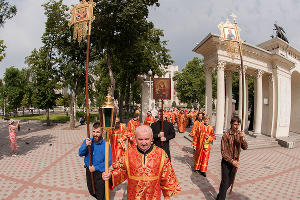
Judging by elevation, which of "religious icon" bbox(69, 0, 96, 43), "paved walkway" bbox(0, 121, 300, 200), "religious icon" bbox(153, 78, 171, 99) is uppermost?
"religious icon" bbox(69, 0, 96, 43)

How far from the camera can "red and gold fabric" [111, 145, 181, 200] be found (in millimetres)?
2627

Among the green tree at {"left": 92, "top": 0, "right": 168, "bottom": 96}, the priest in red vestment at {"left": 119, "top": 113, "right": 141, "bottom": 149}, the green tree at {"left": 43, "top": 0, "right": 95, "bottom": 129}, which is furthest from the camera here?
the green tree at {"left": 43, "top": 0, "right": 95, "bottom": 129}

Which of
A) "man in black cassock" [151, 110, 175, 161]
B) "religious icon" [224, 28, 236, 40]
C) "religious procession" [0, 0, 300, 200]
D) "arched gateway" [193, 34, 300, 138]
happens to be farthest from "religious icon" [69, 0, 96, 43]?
"arched gateway" [193, 34, 300, 138]

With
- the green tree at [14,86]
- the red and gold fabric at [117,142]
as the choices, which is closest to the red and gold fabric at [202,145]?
the red and gold fabric at [117,142]

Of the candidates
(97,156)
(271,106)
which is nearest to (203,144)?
(97,156)

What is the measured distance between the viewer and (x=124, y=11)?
14820 mm

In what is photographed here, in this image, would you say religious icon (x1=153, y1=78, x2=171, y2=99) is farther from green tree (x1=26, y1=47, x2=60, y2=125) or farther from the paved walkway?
green tree (x1=26, y1=47, x2=60, y2=125)

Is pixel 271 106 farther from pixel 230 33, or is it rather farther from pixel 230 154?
pixel 230 154

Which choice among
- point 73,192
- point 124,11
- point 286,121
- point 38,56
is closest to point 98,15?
point 124,11

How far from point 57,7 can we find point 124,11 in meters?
8.19

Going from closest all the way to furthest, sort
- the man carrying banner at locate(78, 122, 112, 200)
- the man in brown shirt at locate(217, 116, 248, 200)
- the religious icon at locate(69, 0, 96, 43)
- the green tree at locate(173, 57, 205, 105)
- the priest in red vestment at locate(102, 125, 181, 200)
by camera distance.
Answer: the priest in red vestment at locate(102, 125, 181, 200)
the man carrying banner at locate(78, 122, 112, 200)
the religious icon at locate(69, 0, 96, 43)
the man in brown shirt at locate(217, 116, 248, 200)
the green tree at locate(173, 57, 205, 105)

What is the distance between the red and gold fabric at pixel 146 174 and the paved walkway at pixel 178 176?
116 inches

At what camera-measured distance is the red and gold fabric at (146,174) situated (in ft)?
8.62

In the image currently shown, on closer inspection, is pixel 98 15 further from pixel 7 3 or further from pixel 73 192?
pixel 73 192
